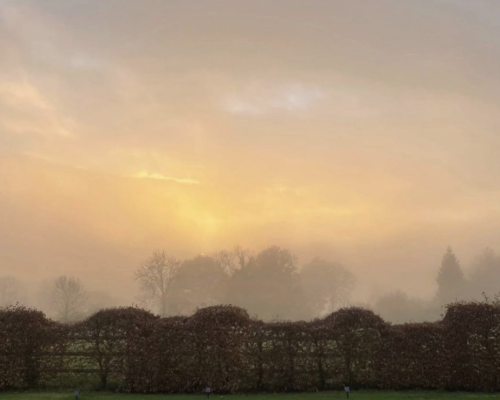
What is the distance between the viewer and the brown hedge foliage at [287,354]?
15086 mm

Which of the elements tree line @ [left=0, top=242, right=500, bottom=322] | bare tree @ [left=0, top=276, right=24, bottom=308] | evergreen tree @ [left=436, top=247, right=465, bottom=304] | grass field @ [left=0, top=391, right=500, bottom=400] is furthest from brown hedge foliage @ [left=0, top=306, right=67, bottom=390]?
bare tree @ [left=0, top=276, right=24, bottom=308]

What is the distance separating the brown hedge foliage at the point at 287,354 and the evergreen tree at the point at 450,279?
90.6 m

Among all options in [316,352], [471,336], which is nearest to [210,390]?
[316,352]

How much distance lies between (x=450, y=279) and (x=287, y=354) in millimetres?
99756

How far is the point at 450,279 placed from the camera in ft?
333

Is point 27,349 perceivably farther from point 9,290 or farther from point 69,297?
point 9,290

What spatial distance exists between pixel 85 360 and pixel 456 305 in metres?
14.8

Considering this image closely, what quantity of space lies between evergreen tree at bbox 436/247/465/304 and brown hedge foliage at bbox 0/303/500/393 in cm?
9062

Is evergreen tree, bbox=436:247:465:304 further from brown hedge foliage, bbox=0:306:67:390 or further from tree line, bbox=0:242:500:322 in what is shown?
brown hedge foliage, bbox=0:306:67:390

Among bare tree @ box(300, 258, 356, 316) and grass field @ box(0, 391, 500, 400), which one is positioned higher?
bare tree @ box(300, 258, 356, 316)

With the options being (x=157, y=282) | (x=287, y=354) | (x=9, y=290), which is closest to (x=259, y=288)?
(x=157, y=282)

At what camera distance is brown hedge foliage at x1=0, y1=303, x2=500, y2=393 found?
15.1 meters

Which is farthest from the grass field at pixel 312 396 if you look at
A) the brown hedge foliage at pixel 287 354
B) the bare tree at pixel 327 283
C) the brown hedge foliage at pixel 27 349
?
the bare tree at pixel 327 283

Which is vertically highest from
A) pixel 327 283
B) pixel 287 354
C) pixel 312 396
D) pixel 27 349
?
pixel 327 283
